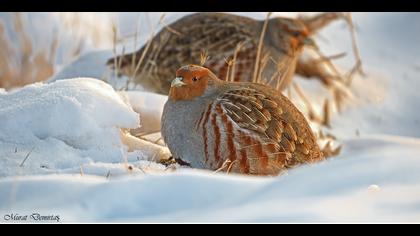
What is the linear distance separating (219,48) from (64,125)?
2.94 m

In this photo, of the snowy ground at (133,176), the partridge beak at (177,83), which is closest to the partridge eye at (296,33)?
the snowy ground at (133,176)

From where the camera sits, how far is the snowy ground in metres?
2.13

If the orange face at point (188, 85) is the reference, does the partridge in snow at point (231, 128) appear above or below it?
below

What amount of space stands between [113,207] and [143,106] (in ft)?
7.54

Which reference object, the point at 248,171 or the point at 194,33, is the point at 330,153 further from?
the point at 248,171

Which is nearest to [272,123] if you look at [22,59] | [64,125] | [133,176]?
[64,125]

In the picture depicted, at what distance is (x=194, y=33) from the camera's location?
6.53 m

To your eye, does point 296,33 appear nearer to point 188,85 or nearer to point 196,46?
point 196,46

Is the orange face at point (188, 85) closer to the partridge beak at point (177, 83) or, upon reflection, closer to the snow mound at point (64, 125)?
the partridge beak at point (177, 83)

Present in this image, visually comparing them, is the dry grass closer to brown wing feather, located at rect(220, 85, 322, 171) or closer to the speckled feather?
the speckled feather

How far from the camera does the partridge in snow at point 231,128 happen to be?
3.90 metres

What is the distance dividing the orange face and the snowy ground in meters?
0.26

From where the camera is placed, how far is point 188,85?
4090 millimetres
